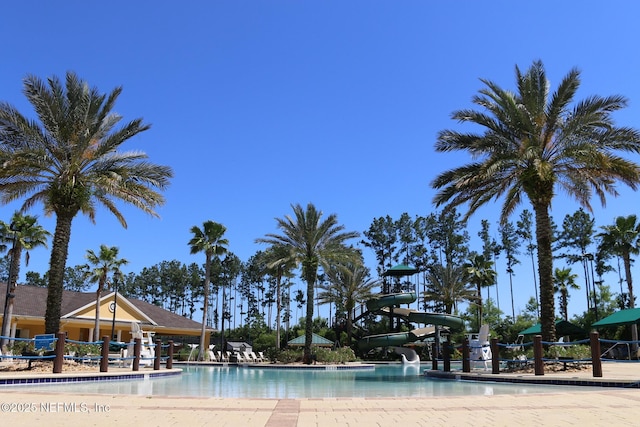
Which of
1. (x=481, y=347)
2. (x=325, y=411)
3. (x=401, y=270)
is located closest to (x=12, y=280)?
(x=481, y=347)

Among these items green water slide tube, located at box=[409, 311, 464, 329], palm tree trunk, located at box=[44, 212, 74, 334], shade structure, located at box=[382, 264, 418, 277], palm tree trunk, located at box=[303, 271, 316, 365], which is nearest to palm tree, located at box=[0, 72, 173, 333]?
palm tree trunk, located at box=[44, 212, 74, 334]

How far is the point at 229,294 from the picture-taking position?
78125mm

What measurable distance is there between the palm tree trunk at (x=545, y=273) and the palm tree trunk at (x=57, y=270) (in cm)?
1596

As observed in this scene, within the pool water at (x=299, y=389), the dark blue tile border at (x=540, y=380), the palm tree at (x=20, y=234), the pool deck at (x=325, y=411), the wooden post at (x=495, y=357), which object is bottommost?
the pool water at (x=299, y=389)

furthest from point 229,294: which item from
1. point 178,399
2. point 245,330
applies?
point 178,399

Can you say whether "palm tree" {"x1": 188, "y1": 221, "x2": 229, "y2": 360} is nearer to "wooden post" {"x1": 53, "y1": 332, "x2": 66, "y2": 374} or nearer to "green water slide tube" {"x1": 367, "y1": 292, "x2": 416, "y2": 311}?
"green water slide tube" {"x1": 367, "y1": 292, "x2": 416, "y2": 311}

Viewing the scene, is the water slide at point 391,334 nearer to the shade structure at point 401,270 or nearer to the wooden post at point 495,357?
the shade structure at point 401,270

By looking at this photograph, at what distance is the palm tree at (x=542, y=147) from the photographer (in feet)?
56.9

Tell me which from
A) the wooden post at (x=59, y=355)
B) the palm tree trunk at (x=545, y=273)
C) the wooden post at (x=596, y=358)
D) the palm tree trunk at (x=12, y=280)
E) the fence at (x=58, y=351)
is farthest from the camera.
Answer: the palm tree trunk at (x=12, y=280)

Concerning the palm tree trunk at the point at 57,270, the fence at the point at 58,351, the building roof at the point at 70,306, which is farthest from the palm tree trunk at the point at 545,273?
the building roof at the point at 70,306

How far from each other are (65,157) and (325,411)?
1426 centimetres

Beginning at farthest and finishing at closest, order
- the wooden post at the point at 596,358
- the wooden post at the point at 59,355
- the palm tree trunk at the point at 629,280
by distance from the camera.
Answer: the palm tree trunk at the point at 629,280 < the wooden post at the point at 59,355 < the wooden post at the point at 596,358

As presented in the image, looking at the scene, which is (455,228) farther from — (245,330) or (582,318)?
(245,330)

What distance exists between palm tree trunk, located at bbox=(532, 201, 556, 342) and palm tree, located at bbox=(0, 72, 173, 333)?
45.6ft
